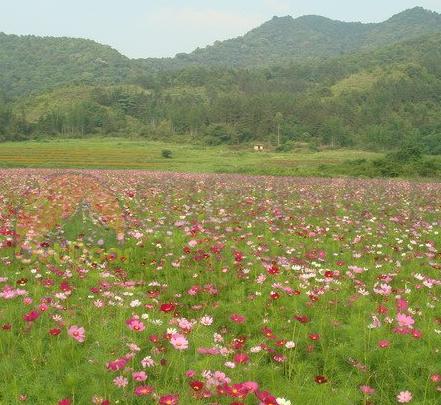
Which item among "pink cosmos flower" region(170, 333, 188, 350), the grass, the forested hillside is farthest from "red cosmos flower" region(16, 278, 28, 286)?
the forested hillside

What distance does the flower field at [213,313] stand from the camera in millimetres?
4004

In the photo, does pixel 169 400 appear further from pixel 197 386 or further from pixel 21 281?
pixel 21 281

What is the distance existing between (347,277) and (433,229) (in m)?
4.77

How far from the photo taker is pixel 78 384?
397cm

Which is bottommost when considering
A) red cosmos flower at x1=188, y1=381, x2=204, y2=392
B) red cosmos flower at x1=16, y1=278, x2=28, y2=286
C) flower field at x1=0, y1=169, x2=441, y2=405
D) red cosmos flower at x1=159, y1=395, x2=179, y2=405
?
flower field at x1=0, y1=169, x2=441, y2=405

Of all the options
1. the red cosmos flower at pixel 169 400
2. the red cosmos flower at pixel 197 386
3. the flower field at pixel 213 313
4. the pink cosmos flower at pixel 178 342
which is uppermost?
the pink cosmos flower at pixel 178 342

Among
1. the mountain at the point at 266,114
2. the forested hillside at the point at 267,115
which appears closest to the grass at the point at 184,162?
the forested hillside at the point at 267,115

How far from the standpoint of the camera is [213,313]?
595 cm

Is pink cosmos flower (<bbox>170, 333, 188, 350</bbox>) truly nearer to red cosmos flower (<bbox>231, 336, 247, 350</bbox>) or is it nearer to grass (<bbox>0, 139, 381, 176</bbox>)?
red cosmos flower (<bbox>231, 336, 247, 350</bbox>)

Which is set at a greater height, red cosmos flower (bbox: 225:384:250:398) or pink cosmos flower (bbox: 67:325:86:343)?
pink cosmos flower (bbox: 67:325:86:343)

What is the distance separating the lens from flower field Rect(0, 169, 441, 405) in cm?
400

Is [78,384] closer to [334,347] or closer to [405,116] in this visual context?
[334,347]

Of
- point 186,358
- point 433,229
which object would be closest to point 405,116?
point 433,229

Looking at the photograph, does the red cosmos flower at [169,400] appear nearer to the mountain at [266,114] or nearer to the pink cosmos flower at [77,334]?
the pink cosmos flower at [77,334]
